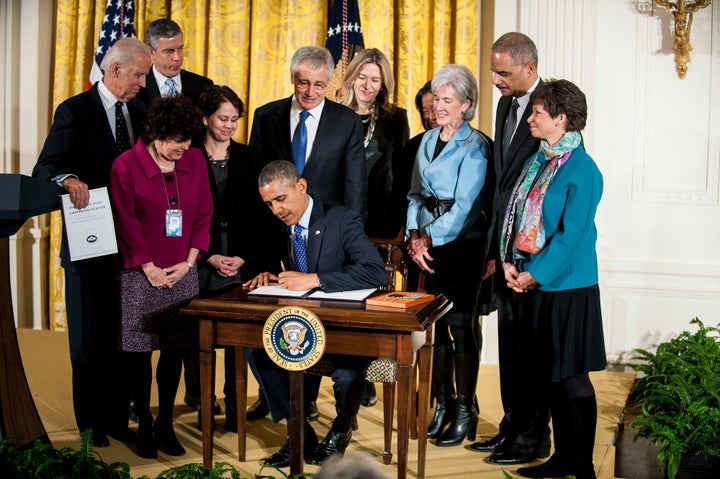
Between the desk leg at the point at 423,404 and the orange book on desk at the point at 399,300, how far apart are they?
28 centimetres

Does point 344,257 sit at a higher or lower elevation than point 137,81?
lower

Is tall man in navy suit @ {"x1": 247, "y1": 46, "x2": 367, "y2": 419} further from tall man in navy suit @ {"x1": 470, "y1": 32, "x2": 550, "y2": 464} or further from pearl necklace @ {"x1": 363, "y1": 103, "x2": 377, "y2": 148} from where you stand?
tall man in navy suit @ {"x1": 470, "y1": 32, "x2": 550, "y2": 464}

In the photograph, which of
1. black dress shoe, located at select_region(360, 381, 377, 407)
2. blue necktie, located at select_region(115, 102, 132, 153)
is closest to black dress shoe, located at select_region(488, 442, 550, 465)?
black dress shoe, located at select_region(360, 381, 377, 407)

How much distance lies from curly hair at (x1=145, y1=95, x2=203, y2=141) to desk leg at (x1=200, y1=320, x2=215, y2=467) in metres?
0.85

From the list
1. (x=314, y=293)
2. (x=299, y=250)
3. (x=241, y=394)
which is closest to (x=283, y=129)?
(x=299, y=250)

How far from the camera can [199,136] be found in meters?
4.56

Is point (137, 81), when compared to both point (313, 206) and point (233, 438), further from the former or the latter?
point (233, 438)

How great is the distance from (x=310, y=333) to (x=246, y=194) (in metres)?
1.28

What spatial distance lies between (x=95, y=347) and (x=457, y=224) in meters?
1.81

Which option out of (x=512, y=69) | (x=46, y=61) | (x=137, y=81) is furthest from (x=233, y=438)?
(x=46, y=61)

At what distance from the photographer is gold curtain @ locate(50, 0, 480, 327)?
643cm

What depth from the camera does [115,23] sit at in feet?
20.6

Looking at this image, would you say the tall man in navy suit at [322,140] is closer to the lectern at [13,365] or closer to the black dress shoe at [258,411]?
the black dress shoe at [258,411]

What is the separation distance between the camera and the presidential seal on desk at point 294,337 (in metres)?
3.46
